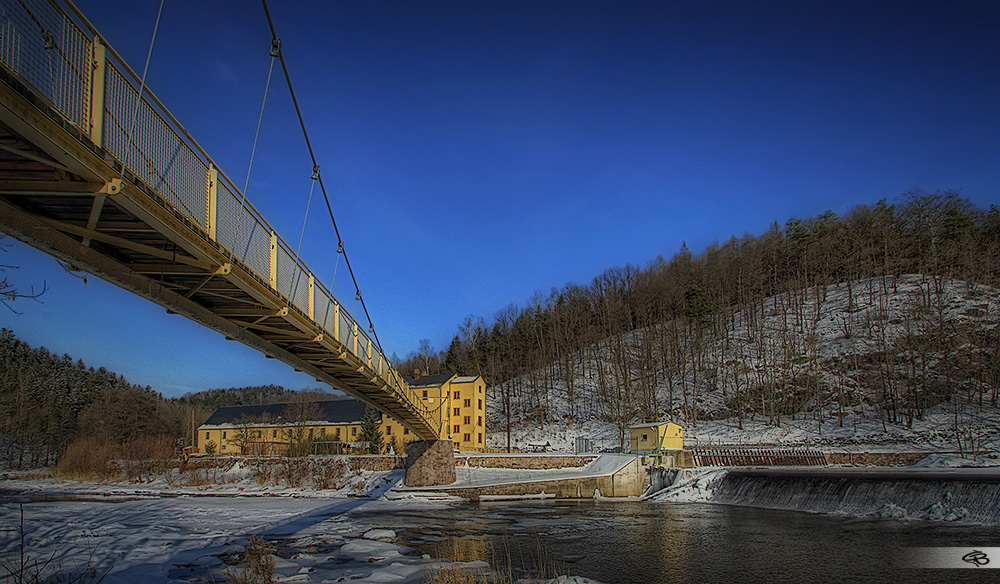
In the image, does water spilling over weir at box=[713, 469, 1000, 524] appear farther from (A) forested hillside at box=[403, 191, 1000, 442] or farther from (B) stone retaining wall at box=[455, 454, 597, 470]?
(A) forested hillside at box=[403, 191, 1000, 442]

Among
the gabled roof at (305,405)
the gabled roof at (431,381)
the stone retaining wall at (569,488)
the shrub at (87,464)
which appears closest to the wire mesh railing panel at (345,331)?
the stone retaining wall at (569,488)

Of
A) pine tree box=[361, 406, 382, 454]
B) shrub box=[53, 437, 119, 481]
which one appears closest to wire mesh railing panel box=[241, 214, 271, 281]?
pine tree box=[361, 406, 382, 454]

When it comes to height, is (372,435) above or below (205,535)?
above

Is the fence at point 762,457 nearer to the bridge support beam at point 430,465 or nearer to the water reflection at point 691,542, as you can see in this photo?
the water reflection at point 691,542

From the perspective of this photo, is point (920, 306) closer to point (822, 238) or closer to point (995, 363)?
point (995, 363)

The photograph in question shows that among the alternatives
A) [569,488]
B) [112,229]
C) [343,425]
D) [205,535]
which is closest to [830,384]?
[569,488]

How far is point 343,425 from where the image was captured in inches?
2302

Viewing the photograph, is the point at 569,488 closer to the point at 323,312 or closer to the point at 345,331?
the point at 345,331

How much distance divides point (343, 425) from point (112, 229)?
2109 inches

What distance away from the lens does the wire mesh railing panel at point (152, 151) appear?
21.7 ft

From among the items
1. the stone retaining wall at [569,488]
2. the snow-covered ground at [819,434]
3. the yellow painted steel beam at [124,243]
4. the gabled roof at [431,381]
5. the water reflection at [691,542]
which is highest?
the yellow painted steel beam at [124,243]

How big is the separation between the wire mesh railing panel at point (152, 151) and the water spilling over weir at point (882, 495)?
2373 centimetres

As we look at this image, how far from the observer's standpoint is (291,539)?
60.5 feet

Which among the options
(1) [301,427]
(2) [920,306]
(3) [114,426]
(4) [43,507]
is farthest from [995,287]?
(3) [114,426]
